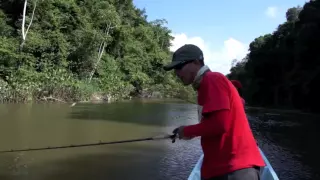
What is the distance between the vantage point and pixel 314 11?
38.3 meters

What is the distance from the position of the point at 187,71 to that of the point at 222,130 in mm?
461

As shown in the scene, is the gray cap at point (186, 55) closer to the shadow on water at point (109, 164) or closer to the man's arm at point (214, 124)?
the man's arm at point (214, 124)

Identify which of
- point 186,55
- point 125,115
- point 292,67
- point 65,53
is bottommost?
point 125,115

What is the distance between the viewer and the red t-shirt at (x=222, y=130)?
233 centimetres

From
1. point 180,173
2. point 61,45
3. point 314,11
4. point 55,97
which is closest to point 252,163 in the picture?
point 180,173

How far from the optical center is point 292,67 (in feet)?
155

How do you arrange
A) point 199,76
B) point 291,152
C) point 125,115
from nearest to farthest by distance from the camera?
point 199,76, point 291,152, point 125,115

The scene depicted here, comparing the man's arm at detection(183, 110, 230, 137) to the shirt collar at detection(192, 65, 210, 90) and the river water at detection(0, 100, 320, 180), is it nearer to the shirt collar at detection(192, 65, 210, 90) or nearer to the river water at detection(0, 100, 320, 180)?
the shirt collar at detection(192, 65, 210, 90)

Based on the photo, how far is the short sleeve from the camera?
233 cm

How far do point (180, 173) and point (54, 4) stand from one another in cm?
2931

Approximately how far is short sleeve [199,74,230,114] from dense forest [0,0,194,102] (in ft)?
85.2

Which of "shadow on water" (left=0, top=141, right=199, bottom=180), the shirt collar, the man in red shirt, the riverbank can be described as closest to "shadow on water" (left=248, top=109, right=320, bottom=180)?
"shadow on water" (left=0, top=141, right=199, bottom=180)

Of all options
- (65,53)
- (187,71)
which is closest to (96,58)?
(65,53)

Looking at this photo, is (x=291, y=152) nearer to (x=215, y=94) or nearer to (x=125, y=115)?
(x=215, y=94)
